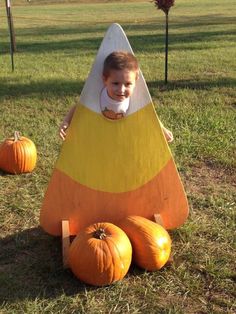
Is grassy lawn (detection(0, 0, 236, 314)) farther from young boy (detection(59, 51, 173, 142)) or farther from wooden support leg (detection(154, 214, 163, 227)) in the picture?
young boy (detection(59, 51, 173, 142))

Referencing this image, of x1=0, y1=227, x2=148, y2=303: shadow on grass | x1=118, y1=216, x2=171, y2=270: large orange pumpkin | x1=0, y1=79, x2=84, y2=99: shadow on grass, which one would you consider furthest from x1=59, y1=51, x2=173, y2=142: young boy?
x1=0, y1=79, x2=84, y2=99: shadow on grass

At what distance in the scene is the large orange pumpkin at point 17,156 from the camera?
4695 mm

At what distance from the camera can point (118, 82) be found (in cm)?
313

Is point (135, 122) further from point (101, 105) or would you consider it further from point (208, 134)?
point (208, 134)

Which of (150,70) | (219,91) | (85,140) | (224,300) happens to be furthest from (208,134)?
(150,70)

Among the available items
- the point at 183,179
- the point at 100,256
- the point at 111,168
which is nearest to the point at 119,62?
the point at 111,168

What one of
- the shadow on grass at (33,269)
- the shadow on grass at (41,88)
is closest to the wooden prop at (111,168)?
the shadow on grass at (33,269)

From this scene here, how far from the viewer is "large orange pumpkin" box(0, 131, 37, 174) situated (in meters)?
4.70

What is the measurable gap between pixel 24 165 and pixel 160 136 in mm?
1805

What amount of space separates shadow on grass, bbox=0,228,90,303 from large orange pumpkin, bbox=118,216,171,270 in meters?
0.40

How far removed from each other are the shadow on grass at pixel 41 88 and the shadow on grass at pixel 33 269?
4397 millimetres

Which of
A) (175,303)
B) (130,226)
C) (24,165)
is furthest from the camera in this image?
(24,165)

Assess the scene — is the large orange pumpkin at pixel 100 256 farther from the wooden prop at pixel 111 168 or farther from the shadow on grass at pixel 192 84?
the shadow on grass at pixel 192 84

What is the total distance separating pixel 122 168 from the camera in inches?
135
